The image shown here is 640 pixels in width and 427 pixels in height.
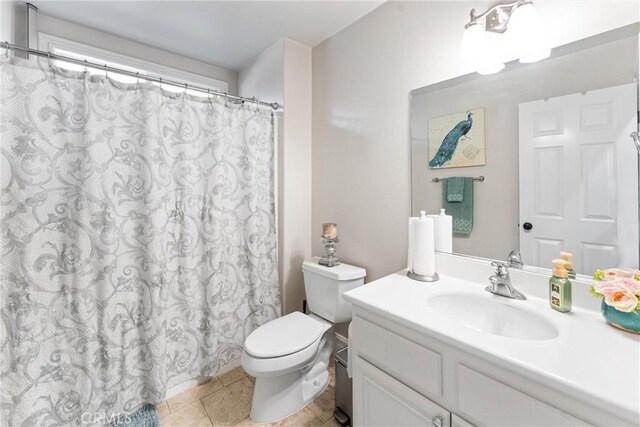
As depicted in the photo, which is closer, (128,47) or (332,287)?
(332,287)

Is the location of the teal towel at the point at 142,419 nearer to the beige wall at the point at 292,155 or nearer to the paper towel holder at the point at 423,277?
the beige wall at the point at 292,155

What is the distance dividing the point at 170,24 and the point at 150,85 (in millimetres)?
637

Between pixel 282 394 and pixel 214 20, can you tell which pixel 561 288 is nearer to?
pixel 282 394

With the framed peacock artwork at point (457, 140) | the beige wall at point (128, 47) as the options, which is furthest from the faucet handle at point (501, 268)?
the beige wall at point (128, 47)

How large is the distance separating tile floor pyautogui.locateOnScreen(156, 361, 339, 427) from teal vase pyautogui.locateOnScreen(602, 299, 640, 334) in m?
1.25

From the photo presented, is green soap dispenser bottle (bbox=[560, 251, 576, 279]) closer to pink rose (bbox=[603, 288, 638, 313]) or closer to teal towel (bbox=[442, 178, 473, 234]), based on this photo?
pink rose (bbox=[603, 288, 638, 313])

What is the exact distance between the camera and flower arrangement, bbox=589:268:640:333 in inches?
29.7

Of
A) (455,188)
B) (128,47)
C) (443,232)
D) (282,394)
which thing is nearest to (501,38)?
(455,188)

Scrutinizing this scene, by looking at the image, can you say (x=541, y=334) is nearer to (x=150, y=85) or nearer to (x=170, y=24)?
(x=150, y=85)

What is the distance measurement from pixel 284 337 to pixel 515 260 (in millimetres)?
1144

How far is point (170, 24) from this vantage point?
1.80 m

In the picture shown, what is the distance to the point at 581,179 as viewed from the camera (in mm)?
979

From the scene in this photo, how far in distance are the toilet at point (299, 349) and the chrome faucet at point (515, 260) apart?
0.77 meters

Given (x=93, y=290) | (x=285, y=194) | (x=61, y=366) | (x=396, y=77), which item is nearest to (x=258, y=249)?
(x=285, y=194)
